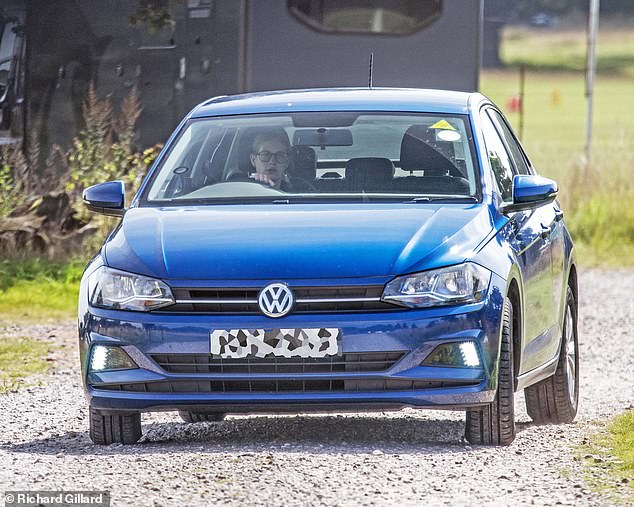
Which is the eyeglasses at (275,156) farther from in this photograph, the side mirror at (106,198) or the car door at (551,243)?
the car door at (551,243)

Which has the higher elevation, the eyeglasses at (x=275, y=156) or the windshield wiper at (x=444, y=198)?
the eyeglasses at (x=275, y=156)

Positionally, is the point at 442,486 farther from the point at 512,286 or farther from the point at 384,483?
the point at 512,286

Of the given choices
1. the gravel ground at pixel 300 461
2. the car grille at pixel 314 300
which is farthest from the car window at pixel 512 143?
the car grille at pixel 314 300

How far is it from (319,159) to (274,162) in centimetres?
21

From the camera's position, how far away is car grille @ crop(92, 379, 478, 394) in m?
6.71

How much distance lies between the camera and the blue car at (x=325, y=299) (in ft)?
21.8

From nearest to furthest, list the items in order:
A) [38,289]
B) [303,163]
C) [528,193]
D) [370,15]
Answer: [528,193] → [303,163] → [38,289] → [370,15]

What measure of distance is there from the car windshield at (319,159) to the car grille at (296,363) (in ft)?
3.49

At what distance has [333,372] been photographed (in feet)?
21.9

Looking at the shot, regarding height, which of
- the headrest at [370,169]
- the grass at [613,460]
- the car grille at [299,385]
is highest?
the headrest at [370,169]

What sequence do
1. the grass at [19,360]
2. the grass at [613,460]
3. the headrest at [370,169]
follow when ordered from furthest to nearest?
the grass at [19,360]
the headrest at [370,169]
the grass at [613,460]

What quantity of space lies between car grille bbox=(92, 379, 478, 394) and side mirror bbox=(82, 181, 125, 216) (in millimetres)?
1286

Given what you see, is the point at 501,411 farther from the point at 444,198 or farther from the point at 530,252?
the point at 444,198

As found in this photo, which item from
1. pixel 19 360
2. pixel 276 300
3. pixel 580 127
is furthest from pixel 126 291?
pixel 580 127
